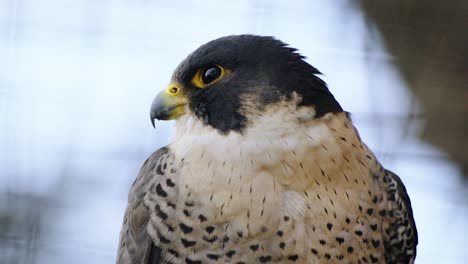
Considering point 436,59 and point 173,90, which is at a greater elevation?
point 436,59

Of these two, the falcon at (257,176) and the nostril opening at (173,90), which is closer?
the falcon at (257,176)

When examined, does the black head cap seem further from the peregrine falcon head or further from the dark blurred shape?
the dark blurred shape

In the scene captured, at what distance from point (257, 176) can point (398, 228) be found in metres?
0.55

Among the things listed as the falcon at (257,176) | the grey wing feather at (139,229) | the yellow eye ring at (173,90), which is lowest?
the grey wing feather at (139,229)

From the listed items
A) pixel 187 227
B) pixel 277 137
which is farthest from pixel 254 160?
pixel 187 227

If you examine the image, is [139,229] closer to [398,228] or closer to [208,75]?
[208,75]

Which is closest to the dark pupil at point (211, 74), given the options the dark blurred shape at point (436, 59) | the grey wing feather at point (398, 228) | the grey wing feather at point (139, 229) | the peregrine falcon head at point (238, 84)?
the peregrine falcon head at point (238, 84)

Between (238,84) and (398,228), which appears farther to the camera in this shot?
(398,228)

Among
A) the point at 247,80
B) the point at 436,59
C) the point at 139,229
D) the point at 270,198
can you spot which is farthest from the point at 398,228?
the point at 436,59

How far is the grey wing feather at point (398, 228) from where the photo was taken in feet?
8.91

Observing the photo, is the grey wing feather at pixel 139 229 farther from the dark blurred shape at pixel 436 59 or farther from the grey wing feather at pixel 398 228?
the dark blurred shape at pixel 436 59

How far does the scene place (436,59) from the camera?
156 inches

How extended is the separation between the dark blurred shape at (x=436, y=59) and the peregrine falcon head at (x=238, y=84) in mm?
1433

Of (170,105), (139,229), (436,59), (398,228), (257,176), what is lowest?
(139,229)
